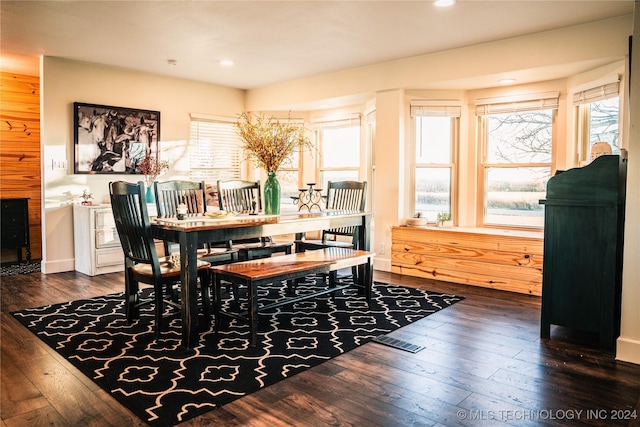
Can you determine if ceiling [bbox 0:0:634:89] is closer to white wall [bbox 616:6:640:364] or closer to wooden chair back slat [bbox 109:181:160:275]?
white wall [bbox 616:6:640:364]

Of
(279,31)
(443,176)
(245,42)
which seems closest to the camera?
(279,31)

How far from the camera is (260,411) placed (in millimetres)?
2203

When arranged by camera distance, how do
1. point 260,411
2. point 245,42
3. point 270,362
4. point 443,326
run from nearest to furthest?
1. point 260,411
2. point 270,362
3. point 443,326
4. point 245,42

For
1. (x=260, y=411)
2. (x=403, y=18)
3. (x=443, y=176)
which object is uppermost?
(x=403, y=18)

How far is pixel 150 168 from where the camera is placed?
6.08 m

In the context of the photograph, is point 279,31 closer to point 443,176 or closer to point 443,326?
point 443,176

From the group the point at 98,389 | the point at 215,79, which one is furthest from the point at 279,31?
the point at 98,389

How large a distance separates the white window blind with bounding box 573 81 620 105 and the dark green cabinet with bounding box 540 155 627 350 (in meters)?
1.53

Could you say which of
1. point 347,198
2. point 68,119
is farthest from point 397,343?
point 68,119

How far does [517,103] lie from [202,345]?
4287 millimetres

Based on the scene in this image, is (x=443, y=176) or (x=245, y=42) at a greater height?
(x=245, y=42)

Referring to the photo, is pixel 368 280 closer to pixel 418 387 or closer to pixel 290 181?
pixel 418 387

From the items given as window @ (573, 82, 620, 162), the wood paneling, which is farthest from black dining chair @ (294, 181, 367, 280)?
window @ (573, 82, 620, 162)

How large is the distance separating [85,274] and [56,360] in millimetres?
2818
